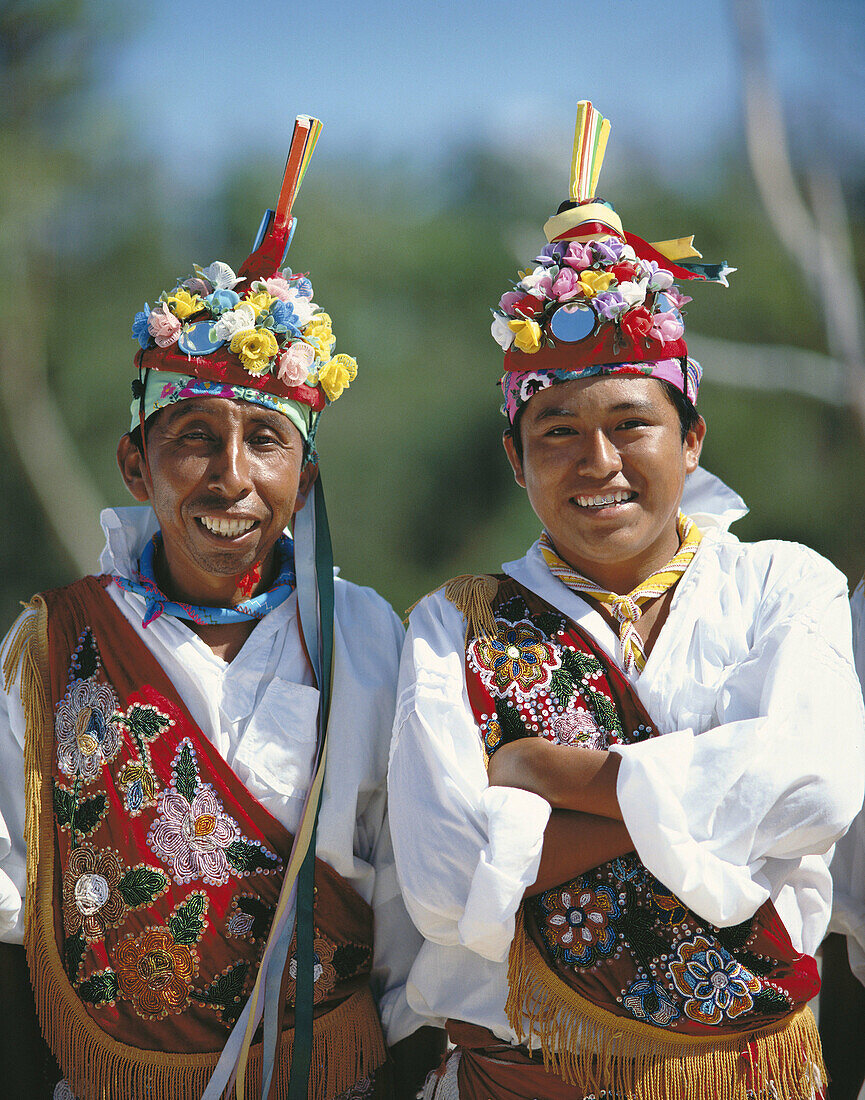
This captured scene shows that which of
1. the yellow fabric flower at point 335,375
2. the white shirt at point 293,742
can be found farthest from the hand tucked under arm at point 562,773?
the yellow fabric flower at point 335,375

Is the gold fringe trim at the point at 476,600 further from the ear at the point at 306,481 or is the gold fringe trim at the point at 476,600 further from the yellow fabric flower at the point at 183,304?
the yellow fabric flower at the point at 183,304

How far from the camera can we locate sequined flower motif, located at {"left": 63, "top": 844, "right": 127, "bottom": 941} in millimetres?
2383

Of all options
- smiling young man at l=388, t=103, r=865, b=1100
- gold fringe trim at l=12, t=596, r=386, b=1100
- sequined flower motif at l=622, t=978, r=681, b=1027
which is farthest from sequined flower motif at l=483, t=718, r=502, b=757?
gold fringe trim at l=12, t=596, r=386, b=1100

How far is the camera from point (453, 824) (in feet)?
6.75

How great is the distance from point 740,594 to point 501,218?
4398mm

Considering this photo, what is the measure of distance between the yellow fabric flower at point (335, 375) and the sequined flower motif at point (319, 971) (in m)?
1.26

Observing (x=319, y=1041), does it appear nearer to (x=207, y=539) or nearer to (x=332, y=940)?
(x=332, y=940)

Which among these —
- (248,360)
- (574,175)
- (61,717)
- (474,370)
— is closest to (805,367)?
(474,370)

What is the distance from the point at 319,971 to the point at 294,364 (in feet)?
4.48

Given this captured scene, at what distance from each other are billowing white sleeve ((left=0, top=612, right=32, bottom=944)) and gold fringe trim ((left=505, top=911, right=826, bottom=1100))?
1141mm

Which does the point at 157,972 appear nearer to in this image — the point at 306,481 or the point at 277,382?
the point at 306,481

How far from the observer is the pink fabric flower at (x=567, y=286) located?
2365mm

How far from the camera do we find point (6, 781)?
8.25ft

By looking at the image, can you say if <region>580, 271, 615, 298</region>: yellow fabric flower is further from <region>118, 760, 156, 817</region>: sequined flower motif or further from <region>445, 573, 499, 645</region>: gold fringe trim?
<region>118, 760, 156, 817</region>: sequined flower motif
